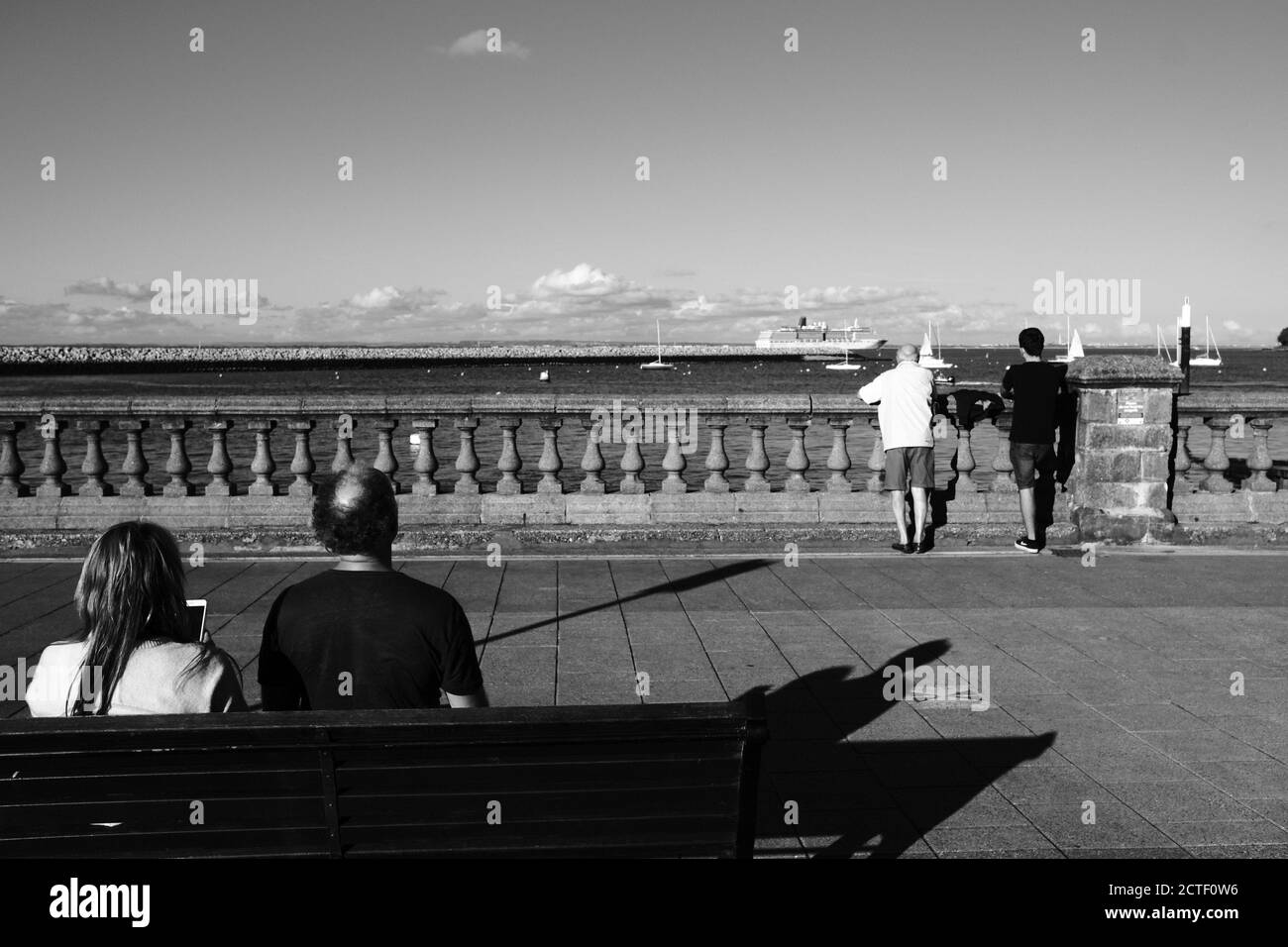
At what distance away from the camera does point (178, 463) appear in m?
10.5

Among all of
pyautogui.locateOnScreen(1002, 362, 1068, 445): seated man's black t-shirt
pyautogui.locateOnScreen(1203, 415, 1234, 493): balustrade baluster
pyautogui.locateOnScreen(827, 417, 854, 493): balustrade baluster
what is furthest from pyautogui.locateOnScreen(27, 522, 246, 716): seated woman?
pyautogui.locateOnScreen(1203, 415, 1234, 493): balustrade baluster

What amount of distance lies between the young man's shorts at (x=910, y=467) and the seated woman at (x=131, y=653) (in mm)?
7379

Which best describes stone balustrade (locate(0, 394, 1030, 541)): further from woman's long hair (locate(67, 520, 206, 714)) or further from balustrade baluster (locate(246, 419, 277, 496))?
woman's long hair (locate(67, 520, 206, 714))

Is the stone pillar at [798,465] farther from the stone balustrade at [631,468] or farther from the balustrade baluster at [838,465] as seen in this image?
the balustrade baluster at [838,465]

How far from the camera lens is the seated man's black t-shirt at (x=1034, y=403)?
32.7 feet

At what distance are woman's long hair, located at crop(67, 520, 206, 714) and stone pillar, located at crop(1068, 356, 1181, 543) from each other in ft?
28.9

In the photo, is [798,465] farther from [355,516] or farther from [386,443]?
[355,516]

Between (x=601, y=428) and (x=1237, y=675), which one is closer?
(x=1237, y=675)

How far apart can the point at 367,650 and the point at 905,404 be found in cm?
730

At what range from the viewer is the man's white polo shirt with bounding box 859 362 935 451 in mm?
9781

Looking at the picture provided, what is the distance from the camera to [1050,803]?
4484 mm

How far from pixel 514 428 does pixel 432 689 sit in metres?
7.68
